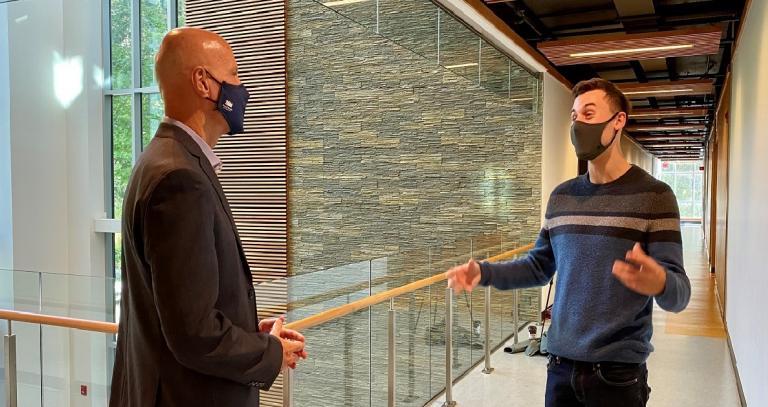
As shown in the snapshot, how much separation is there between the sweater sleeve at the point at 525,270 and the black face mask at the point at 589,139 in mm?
290

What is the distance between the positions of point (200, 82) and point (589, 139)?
3.76 feet

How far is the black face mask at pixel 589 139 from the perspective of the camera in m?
1.88

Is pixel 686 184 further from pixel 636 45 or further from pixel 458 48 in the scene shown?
pixel 458 48

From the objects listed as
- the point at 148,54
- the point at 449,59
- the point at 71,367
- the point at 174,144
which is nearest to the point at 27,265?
the point at 71,367

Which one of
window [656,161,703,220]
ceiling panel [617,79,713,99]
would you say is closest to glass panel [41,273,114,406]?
ceiling panel [617,79,713,99]

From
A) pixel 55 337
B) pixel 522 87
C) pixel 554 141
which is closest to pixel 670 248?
pixel 55 337

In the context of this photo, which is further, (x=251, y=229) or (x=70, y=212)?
(x=70, y=212)

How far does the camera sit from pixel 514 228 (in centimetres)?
796

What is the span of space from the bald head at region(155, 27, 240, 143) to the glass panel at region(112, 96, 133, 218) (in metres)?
8.65

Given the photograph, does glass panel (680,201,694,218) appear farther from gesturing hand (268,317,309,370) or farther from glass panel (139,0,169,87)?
gesturing hand (268,317,309,370)

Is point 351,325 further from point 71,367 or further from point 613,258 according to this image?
point 71,367

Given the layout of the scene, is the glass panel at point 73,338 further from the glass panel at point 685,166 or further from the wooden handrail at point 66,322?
the glass panel at point 685,166

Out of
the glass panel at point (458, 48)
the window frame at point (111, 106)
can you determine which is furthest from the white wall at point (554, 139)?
the window frame at point (111, 106)

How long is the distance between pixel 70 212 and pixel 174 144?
28.8 feet
